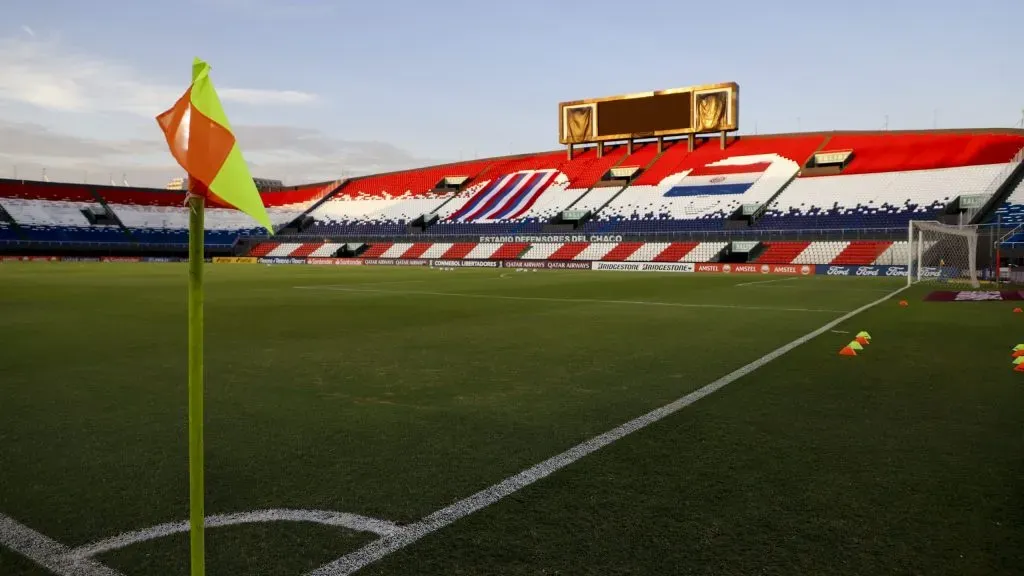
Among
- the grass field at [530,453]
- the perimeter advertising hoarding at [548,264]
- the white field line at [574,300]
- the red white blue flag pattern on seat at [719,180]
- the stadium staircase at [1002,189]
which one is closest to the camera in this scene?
the grass field at [530,453]

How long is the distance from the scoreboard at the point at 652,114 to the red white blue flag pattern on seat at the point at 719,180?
3303 millimetres

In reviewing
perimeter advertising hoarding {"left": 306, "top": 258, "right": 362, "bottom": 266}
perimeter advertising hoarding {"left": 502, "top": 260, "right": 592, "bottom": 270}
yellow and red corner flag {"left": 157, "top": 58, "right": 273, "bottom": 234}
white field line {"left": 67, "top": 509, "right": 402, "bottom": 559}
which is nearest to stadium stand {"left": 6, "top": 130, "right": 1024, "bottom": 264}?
perimeter advertising hoarding {"left": 502, "top": 260, "right": 592, "bottom": 270}

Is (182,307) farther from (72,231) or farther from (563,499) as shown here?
(72,231)

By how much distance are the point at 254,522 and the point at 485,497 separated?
1077 mm

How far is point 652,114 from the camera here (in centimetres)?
5544

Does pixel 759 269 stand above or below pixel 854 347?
above

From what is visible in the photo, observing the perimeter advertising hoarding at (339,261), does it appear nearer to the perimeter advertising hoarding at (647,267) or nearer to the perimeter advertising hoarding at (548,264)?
the perimeter advertising hoarding at (548,264)

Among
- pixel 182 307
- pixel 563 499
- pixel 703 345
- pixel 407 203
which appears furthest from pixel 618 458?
pixel 407 203

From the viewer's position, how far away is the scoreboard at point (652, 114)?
52656mm

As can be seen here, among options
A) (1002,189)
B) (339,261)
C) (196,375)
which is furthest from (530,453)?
(339,261)

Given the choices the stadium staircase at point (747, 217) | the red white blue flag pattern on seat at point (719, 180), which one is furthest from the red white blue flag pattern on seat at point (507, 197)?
the stadium staircase at point (747, 217)

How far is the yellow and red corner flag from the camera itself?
1.88 m

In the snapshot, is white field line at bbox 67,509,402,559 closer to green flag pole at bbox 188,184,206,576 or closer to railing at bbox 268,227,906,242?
green flag pole at bbox 188,184,206,576

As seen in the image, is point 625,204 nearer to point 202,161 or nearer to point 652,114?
A: point 652,114
